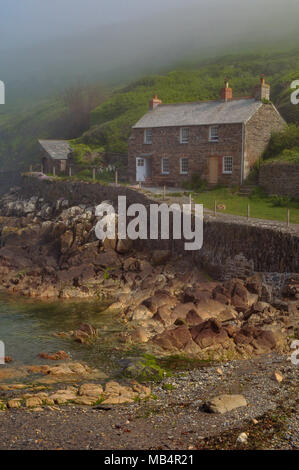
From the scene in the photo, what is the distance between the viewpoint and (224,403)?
12953 mm

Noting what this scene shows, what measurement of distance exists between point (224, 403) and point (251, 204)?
20.2m

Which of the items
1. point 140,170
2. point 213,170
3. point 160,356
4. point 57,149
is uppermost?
point 57,149

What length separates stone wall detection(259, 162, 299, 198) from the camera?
32.0 meters

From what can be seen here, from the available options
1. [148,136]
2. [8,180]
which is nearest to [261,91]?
[148,136]

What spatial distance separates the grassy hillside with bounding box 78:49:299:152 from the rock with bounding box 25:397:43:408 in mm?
35424

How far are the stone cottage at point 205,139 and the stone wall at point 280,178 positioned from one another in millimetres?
2217

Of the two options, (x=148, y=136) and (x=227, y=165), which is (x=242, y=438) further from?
(x=148, y=136)

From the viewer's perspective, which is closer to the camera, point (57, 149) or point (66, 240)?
point (66, 240)

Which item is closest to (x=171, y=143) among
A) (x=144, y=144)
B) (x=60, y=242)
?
(x=144, y=144)

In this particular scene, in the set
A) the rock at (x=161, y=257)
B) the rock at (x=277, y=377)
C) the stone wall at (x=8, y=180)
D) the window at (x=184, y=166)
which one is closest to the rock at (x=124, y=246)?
the rock at (x=161, y=257)

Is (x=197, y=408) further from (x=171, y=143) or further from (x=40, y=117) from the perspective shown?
(x=40, y=117)

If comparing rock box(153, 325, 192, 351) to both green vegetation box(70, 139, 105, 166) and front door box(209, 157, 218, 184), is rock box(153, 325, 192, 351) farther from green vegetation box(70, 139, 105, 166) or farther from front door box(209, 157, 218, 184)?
green vegetation box(70, 139, 105, 166)

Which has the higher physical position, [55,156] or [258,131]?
[258,131]
